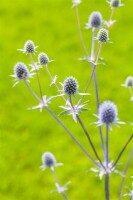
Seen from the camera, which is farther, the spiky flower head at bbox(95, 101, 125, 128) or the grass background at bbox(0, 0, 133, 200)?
the grass background at bbox(0, 0, 133, 200)

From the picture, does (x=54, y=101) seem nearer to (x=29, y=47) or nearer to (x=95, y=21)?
(x=95, y=21)

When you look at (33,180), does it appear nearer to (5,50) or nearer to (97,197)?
(97,197)

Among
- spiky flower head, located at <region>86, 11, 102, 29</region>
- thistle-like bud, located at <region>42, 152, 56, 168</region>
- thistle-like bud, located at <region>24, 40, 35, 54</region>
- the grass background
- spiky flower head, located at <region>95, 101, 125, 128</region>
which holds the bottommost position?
spiky flower head, located at <region>95, 101, 125, 128</region>

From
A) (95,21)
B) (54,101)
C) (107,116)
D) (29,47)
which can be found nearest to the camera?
(107,116)

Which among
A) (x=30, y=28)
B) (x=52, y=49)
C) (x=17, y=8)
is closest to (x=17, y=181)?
(x=52, y=49)

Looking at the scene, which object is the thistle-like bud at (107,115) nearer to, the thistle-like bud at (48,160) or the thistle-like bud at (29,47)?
the thistle-like bud at (29,47)

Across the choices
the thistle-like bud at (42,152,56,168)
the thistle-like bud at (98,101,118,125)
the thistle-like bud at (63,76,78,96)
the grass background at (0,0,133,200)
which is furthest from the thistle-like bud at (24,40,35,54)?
the grass background at (0,0,133,200)

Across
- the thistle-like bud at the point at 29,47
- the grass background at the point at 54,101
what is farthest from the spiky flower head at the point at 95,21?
the grass background at the point at 54,101

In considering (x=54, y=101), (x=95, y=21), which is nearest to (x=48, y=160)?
(x=95, y=21)

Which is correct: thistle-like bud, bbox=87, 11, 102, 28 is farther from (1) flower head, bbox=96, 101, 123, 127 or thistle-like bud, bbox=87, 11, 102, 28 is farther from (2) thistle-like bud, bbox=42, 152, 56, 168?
(2) thistle-like bud, bbox=42, 152, 56, 168

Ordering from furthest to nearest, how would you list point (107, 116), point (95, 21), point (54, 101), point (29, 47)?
1. point (54, 101)
2. point (95, 21)
3. point (29, 47)
4. point (107, 116)
